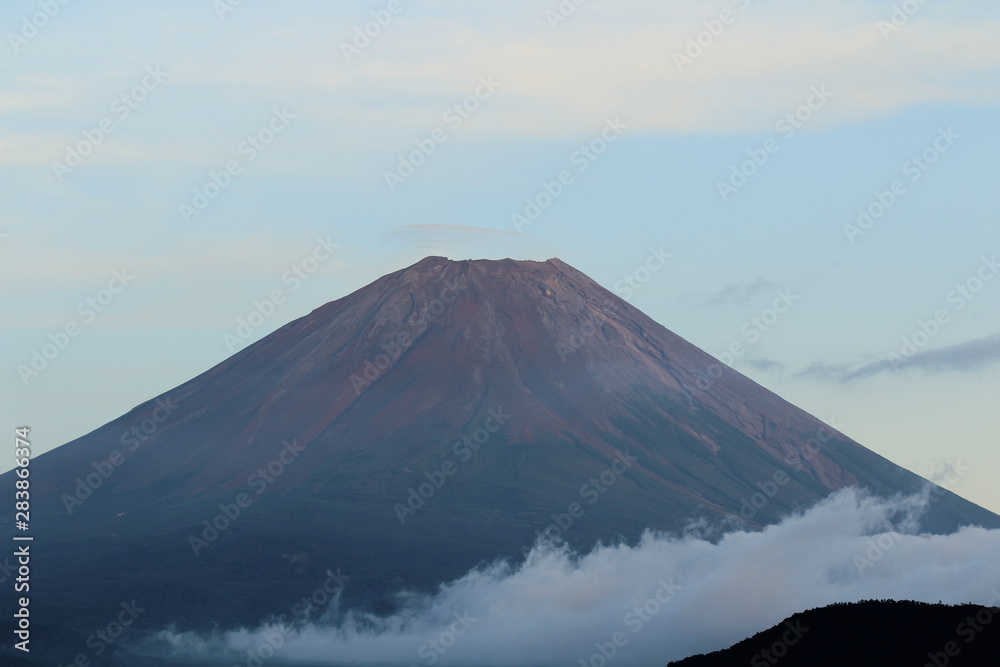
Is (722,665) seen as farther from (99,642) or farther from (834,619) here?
(99,642)

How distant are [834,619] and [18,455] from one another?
49376 mm

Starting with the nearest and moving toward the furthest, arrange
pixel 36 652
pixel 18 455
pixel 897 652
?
pixel 897 652
pixel 18 455
pixel 36 652

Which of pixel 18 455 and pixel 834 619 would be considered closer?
pixel 834 619

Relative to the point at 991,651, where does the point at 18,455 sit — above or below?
above

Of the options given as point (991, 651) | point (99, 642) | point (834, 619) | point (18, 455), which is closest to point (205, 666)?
point (99, 642)

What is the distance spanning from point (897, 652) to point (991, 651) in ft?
20.4

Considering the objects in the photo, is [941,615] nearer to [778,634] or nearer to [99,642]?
[778,634]

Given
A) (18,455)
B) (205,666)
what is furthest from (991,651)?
(205,666)

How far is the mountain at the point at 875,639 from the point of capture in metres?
74.3

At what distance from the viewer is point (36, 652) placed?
193 meters

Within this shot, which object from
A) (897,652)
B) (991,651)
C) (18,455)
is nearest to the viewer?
(991,651)

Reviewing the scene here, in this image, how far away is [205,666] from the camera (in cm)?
19788

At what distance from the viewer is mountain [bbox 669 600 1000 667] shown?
244 feet

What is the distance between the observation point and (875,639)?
79938mm
